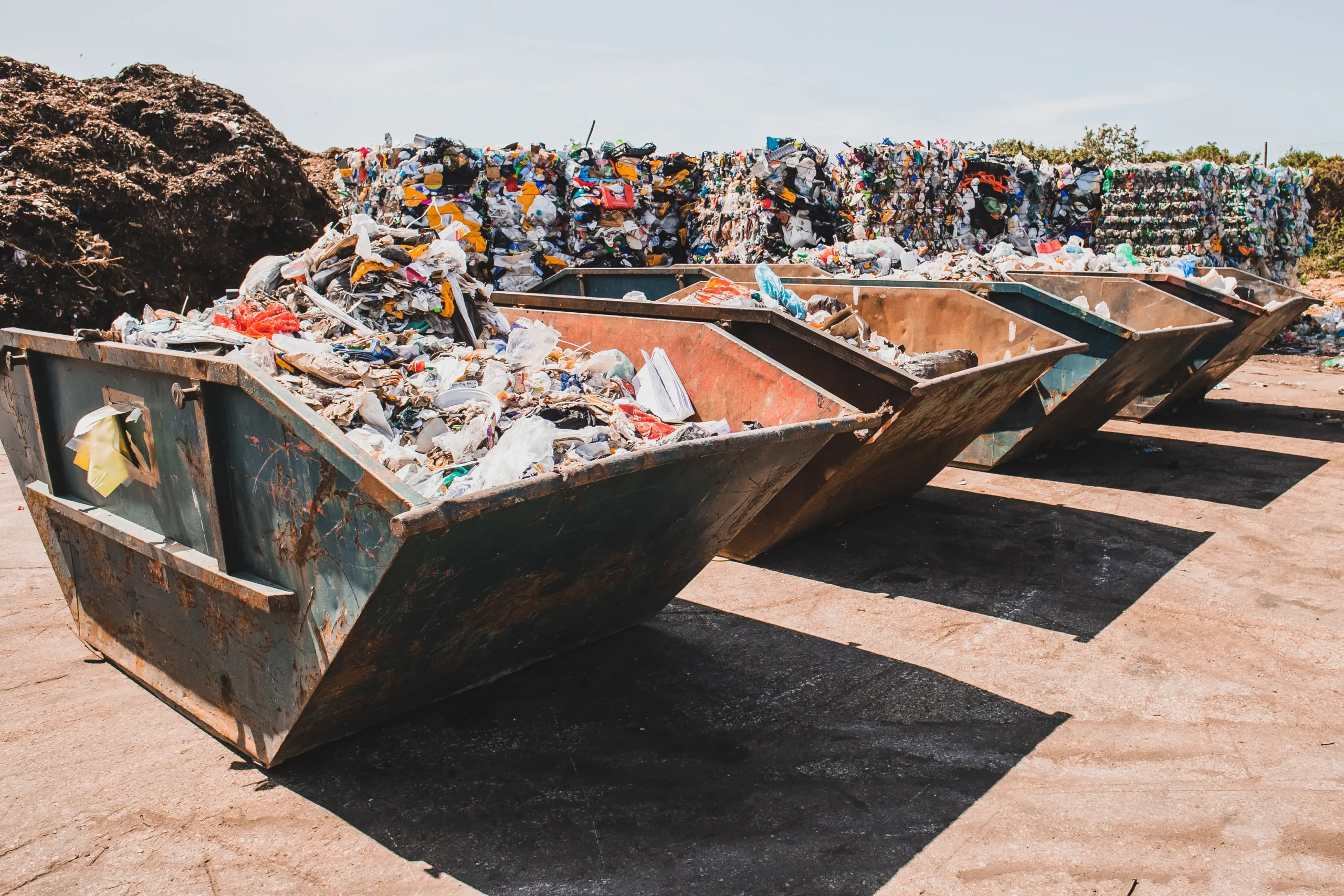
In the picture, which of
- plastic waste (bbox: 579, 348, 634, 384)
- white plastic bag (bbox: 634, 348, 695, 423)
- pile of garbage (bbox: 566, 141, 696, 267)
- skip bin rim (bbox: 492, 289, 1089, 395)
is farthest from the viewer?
pile of garbage (bbox: 566, 141, 696, 267)

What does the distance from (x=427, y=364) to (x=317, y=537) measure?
1.17 meters

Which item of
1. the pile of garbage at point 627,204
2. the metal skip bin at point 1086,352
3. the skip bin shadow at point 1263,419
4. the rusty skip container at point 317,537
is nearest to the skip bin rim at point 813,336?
the rusty skip container at point 317,537

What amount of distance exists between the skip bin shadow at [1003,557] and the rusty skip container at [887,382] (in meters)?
0.17

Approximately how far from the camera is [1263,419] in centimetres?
805

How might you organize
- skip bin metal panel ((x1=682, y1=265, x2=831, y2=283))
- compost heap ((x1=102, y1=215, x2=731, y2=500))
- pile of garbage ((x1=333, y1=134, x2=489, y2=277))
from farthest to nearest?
pile of garbage ((x1=333, y1=134, x2=489, y2=277)) → skip bin metal panel ((x1=682, y1=265, x2=831, y2=283)) → compost heap ((x1=102, y1=215, x2=731, y2=500))

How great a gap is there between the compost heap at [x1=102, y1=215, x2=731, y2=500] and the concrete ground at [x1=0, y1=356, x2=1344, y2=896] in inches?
35.7

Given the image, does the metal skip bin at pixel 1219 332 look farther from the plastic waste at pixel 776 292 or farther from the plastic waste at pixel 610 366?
the plastic waste at pixel 610 366

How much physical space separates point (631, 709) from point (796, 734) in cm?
56

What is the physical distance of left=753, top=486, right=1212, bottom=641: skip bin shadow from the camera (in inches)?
165

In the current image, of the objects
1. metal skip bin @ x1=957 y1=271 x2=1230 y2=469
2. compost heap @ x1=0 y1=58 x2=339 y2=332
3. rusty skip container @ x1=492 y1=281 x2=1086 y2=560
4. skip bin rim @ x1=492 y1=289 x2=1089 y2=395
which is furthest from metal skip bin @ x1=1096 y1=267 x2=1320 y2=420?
compost heap @ x1=0 y1=58 x2=339 y2=332

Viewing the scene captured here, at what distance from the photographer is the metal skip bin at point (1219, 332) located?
7.22 m

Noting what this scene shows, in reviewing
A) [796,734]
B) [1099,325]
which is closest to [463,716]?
[796,734]

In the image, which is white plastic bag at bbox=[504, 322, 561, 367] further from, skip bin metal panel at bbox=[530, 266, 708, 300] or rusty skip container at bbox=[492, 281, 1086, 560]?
skip bin metal panel at bbox=[530, 266, 708, 300]

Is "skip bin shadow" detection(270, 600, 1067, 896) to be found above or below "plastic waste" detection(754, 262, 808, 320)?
below
